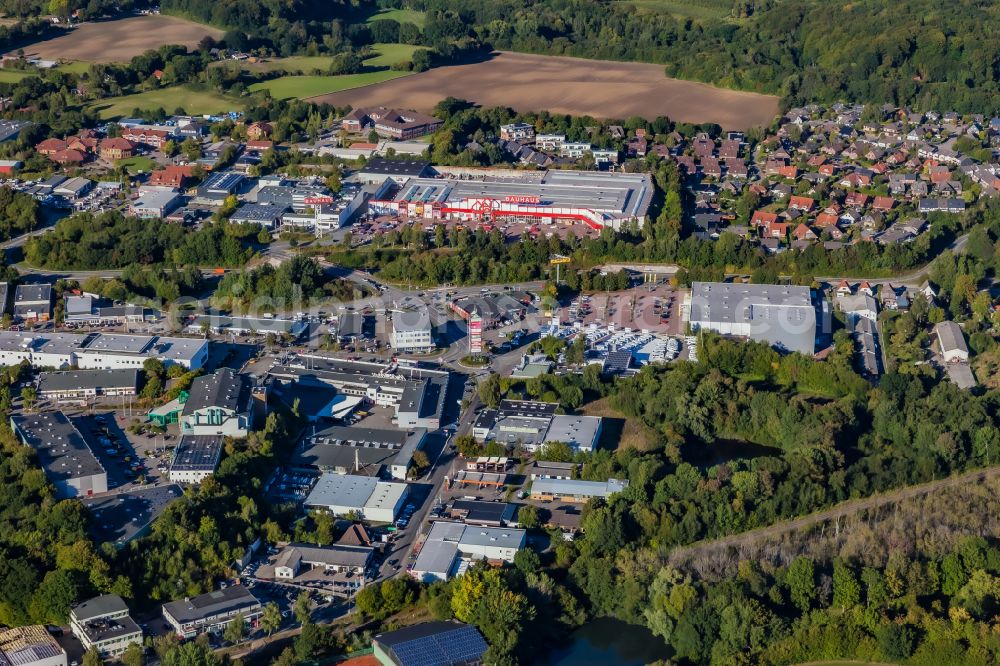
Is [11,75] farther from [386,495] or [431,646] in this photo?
[431,646]

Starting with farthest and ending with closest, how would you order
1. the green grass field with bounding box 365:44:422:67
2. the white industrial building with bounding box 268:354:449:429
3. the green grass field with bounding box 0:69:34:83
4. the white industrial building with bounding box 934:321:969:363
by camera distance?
the green grass field with bounding box 365:44:422:67 < the green grass field with bounding box 0:69:34:83 < the white industrial building with bounding box 934:321:969:363 < the white industrial building with bounding box 268:354:449:429

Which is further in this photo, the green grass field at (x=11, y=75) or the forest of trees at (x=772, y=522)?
the green grass field at (x=11, y=75)

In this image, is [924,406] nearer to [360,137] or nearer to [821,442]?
[821,442]

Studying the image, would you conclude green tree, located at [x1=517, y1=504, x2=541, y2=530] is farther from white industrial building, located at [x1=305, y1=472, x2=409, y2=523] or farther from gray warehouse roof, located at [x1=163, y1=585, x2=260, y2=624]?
gray warehouse roof, located at [x1=163, y1=585, x2=260, y2=624]

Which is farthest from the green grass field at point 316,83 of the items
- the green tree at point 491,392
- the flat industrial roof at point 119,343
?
the green tree at point 491,392

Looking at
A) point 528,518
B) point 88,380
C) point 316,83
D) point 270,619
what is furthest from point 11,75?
point 270,619

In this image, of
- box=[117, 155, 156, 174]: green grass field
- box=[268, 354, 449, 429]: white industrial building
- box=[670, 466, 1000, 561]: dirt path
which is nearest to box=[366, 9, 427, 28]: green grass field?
box=[117, 155, 156, 174]: green grass field

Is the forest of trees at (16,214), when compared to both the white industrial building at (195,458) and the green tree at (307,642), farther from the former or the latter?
the green tree at (307,642)
